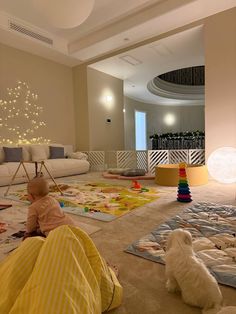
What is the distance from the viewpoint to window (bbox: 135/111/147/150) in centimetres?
976

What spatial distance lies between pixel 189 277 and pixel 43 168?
3752mm

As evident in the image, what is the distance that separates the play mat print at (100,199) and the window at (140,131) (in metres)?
6.55

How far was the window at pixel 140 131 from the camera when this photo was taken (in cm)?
976

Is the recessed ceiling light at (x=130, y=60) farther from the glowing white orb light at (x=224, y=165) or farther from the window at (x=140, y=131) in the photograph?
the window at (x=140, y=131)

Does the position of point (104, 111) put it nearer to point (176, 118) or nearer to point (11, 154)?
point (11, 154)

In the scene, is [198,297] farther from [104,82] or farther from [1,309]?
[104,82]

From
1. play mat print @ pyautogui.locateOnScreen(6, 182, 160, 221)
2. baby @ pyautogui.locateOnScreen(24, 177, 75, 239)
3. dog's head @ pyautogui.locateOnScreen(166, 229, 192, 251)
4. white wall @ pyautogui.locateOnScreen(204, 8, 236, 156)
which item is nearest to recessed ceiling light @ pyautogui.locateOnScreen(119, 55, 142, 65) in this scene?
white wall @ pyautogui.locateOnScreen(204, 8, 236, 156)

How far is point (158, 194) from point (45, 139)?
351 centimetres

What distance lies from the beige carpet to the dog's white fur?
1.9 inches

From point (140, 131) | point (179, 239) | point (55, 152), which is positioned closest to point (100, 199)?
point (179, 239)

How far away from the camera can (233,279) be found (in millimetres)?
1072

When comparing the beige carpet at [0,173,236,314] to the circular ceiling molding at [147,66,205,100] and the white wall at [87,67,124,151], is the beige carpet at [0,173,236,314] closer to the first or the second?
the white wall at [87,67,124,151]

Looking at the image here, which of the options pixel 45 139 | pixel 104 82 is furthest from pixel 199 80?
pixel 45 139

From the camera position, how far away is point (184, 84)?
31.8 feet
